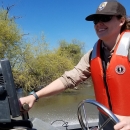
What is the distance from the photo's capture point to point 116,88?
5.11 ft

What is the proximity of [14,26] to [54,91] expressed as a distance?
17986 millimetres

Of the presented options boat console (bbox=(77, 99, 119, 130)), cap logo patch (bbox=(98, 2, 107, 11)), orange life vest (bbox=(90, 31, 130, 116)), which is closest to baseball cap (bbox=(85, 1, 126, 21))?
cap logo patch (bbox=(98, 2, 107, 11))

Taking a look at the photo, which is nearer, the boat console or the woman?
the boat console

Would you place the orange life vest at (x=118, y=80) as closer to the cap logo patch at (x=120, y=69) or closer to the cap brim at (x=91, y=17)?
the cap logo patch at (x=120, y=69)

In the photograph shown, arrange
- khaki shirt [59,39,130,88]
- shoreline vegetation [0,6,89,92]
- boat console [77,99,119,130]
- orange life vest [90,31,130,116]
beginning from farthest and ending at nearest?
1. shoreline vegetation [0,6,89,92]
2. khaki shirt [59,39,130,88]
3. orange life vest [90,31,130,116]
4. boat console [77,99,119,130]

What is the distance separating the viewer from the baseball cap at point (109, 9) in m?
1.56

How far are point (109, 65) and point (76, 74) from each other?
27 cm

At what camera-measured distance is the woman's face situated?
1.59m

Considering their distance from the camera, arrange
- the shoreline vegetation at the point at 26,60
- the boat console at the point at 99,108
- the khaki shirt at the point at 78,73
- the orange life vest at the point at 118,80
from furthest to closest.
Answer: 1. the shoreline vegetation at the point at 26,60
2. the khaki shirt at the point at 78,73
3. the orange life vest at the point at 118,80
4. the boat console at the point at 99,108

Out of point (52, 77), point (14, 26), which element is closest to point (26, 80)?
point (52, 77)

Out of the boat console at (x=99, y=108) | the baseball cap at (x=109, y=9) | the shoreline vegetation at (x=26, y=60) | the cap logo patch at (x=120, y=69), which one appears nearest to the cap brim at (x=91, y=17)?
the baseball cap at (x=109, y=9)

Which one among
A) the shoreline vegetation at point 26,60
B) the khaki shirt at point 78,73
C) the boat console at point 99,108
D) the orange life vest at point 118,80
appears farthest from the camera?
the shoreline vegetation at point 26,60

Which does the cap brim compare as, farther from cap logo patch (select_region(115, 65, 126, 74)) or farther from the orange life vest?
cap logo patch (select_region(115, 65, 126, 74))

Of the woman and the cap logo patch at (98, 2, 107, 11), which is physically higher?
the cap logo patch at (98, 2, 107, 11)
